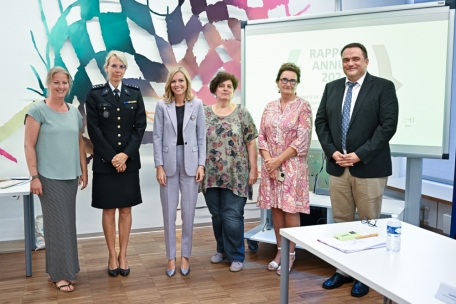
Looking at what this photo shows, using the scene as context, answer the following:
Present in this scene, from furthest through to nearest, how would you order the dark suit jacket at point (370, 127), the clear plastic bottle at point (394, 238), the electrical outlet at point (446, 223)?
the electrical outlet at point (446, 223), the dark suit jacket at point (370, 127), the clear plastic bottle at point (394, 238)

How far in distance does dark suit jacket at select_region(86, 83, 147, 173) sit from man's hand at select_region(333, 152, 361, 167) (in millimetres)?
1440

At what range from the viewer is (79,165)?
3.08m

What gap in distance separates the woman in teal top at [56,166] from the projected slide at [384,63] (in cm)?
179

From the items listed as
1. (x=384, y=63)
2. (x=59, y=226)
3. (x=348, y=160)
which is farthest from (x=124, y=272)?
(x=384, y=63)

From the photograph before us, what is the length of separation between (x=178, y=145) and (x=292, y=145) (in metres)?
0.83

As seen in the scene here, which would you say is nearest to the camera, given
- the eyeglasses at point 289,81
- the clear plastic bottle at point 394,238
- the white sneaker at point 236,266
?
the clear plastic bottle at point 394,238

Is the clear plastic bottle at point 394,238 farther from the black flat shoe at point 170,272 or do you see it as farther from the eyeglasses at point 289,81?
the black flat shoe at point 170,272

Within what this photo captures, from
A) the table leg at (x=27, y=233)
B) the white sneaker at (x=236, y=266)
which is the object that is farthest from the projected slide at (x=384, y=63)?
the table leg at (x=27, y=233)

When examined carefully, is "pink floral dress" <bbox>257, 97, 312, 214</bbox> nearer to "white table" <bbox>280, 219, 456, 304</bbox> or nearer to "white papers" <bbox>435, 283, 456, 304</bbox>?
"white table" <bbox>280, 219, 456, 304</bbox>

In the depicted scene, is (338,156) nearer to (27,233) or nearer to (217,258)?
(217,258)

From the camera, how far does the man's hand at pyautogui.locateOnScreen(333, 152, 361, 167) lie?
2.88 meters

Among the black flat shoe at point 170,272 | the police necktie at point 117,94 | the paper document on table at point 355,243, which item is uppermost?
the police necktie at point 117,94

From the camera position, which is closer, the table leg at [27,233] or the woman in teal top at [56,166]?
the woman in teal top at [56,166]

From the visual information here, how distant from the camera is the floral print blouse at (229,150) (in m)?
3.32
